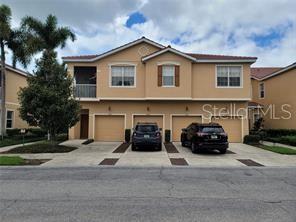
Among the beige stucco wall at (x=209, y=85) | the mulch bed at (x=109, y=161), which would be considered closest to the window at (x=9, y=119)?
the beige stucco wall at (x=209, y=85)

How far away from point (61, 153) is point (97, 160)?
11.4ft

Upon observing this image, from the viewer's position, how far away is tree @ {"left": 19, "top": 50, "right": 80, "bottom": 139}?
55.3ft

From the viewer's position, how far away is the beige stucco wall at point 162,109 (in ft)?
76.8

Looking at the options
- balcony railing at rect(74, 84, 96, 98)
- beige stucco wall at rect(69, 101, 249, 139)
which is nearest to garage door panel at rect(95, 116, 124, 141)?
beige stucco wall at rect(69, 101, 249, 139)

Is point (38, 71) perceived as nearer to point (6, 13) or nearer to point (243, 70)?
point (6, 13)

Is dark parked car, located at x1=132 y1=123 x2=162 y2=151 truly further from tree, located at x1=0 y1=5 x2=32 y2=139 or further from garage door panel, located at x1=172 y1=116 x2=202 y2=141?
tree, located at x1=0 y1=5 x2=32 y2=139

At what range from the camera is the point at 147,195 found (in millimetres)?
7051

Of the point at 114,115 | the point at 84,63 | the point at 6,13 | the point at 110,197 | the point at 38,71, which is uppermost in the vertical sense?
the point at 6,13

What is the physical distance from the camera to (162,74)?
73.9 feet

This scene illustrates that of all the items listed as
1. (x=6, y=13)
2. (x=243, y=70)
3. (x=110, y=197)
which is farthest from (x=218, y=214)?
(x=6, y=13)

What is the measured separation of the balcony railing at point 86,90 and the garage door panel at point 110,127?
1931 millimetres

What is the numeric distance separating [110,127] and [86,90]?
3547 mm

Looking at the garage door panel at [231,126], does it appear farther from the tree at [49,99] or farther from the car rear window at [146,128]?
the tree at [49,99]

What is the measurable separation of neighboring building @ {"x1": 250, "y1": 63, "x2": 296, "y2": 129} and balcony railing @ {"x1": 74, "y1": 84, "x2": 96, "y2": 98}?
15426 millimetres
